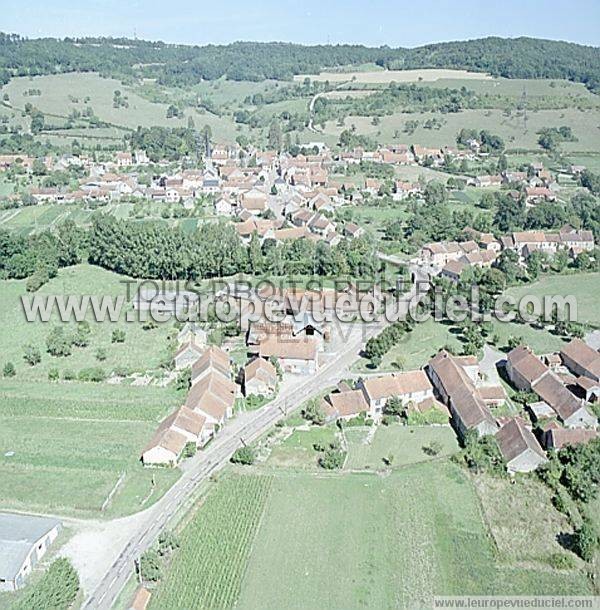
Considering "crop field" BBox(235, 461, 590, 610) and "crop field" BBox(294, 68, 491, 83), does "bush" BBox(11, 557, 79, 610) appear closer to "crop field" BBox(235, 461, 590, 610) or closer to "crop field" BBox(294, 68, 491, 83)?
"crop field" BBox(235, 461, 590, 610)

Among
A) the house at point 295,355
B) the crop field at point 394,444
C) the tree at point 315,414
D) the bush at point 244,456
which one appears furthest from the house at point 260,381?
the bush at point 244,456

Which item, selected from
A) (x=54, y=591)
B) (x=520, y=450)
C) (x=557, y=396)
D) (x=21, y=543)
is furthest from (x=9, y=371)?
(x=557, y=396)

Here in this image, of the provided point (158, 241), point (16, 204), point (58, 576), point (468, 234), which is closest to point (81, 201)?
point (16, 204)

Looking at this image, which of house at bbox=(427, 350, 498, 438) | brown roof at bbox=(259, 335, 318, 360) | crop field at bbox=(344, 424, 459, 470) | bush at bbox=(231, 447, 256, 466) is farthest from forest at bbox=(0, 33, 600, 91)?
bush at bbox=(231, 447, 256, 466)

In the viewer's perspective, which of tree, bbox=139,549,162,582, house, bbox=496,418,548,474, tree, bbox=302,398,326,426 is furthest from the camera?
tree, bbox=302,398,326,426

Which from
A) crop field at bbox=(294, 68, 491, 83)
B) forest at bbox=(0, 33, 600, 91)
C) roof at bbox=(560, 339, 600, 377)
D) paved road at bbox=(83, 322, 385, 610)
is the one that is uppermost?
forest at bbox=(0, 33, 600, 91)

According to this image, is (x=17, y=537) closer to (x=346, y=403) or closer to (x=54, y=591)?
(x=54, y=591)
